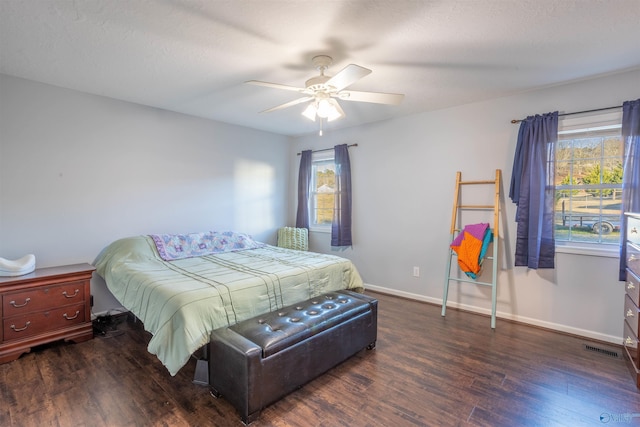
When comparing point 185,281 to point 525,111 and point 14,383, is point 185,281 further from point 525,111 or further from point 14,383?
point 525,111

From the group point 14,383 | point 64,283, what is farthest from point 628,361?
point 64,283

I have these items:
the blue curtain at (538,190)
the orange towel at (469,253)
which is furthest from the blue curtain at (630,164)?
the orange towel at (469,253)

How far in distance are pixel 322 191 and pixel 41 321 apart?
3.73 meters

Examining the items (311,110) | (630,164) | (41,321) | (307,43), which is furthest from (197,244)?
(630,164)

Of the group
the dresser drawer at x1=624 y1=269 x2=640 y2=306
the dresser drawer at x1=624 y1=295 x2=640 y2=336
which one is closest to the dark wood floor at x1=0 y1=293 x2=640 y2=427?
the dresser drawer at x1=624 y1=295 x2=640 y2=336

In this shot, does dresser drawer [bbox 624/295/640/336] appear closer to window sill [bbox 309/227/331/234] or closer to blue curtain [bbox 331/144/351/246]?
blue curtain [bbox 331/144/351/246]

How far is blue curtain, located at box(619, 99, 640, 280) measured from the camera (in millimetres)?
2568

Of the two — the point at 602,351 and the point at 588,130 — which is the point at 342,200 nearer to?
the point at 588,130

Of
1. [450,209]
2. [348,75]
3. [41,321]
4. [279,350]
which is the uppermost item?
[348,75]

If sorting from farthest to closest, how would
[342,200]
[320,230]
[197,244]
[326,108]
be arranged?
[320,230] < [342,200] < [197,244] < [326,108]

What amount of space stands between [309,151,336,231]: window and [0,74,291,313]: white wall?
113cm

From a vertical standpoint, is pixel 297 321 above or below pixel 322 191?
below

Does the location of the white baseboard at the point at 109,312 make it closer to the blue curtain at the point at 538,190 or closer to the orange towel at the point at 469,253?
the orange towel at the point at 469,253

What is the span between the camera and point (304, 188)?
511 cm
